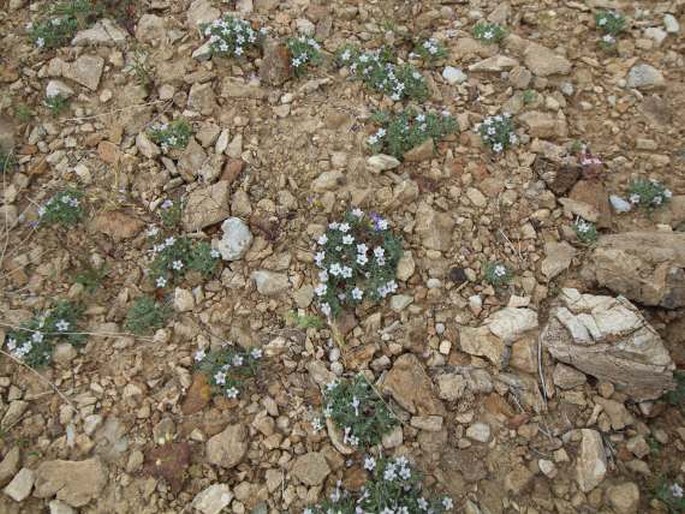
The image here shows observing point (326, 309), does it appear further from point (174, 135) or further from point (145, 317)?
point (174, 135)

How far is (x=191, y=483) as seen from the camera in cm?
448

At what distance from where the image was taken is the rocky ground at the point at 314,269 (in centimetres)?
451

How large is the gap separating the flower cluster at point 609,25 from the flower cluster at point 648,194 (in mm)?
1820

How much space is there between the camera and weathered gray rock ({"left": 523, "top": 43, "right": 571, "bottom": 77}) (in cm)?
628

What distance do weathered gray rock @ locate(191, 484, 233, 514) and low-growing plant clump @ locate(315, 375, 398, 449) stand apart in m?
0.82

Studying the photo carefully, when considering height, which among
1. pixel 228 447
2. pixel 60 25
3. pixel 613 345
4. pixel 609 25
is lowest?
pixel 228 447

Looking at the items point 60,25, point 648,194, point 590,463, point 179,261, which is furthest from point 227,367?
point 60,25

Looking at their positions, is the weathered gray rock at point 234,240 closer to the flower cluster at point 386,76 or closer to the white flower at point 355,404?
the white flower at point 355,404

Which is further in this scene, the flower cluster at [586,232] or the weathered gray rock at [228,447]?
the flower cluster at [586,232]

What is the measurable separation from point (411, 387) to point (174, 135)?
323cm

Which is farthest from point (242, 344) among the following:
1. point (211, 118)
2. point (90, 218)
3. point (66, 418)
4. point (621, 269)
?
point (621, 269)

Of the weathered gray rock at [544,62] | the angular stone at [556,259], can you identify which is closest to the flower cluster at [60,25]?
the weathered gray rock at [544,62]

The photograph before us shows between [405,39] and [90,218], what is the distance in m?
3.68

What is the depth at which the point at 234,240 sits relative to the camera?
208 inches
